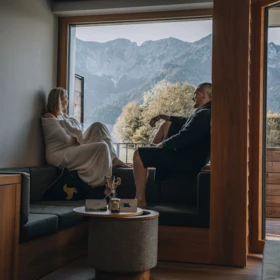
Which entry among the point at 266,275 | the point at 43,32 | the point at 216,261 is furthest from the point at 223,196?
the point at 43,32

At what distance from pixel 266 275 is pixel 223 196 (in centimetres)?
159

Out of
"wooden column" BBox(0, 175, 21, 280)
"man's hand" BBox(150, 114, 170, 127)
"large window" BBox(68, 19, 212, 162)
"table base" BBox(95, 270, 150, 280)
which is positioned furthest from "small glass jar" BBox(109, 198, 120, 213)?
"large window" BBox(68, 19, 212, 162)

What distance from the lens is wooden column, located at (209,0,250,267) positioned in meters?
3.35

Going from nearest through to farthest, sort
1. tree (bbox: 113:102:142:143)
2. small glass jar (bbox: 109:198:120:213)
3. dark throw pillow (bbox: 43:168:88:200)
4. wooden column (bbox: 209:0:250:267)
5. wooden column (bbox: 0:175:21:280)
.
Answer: wooden column (bbox: 0:175:21:280) → small glass jar (bbox: 109:198:120:213) → wooden column (bbox: 209:0:250:267) → dark throw pillow (bbox: 43:168:88:200) → tree (bbox: 113:102:142:143)

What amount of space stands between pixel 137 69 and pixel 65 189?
1480 mm

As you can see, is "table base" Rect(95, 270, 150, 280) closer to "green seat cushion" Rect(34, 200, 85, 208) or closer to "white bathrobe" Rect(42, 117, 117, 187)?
"green seat cushion" Rect(34, 200, 85, 208)

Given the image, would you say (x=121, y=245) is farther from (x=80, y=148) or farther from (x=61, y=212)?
(x=80, y=148)

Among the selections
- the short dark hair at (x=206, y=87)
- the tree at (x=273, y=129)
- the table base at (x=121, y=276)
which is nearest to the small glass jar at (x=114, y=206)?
the table base at (x=121, y=276)

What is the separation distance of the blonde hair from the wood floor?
154 centimetres

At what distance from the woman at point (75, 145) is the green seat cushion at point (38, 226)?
1066mm

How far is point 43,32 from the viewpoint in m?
4.44

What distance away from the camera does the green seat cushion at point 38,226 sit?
2684mm

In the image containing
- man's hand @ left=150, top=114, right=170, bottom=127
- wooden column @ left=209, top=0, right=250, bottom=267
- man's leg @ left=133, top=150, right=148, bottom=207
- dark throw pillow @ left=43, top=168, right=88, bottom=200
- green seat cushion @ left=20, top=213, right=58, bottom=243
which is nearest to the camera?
green seat cushion @ left=20, top=213, right=58, bottom=243

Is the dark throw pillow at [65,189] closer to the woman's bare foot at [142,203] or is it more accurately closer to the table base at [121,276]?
the woman's bare foot at [142,203]
